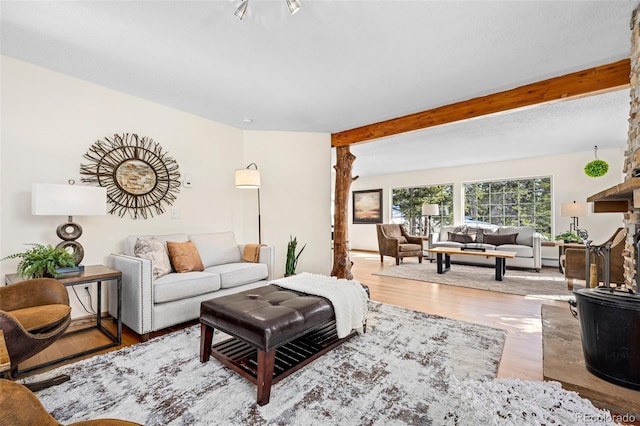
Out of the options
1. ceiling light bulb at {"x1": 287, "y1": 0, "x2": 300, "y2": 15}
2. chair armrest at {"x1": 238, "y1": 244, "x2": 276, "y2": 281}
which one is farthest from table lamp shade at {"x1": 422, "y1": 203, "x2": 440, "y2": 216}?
ceiling light bulb at {"x1": 287, "y1": 0, "x2": 300, "y2": 15}

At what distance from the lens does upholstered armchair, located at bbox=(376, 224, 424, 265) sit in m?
6.23

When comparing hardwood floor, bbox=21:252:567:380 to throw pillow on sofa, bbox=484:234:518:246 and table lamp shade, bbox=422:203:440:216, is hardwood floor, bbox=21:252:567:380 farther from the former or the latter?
table lamp shade, bbox=422:203:440:216

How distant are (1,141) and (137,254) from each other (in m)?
1.41

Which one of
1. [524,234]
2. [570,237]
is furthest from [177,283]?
[570,237]

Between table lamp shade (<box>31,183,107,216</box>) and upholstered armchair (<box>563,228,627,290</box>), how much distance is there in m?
5.45

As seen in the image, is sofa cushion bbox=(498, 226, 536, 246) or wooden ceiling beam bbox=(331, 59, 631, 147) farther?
sofa cushion bbox=(498, 226, 536, 246)

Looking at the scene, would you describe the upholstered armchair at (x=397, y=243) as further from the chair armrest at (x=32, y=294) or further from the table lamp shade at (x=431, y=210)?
the chair armrest at (x=32, y=294)

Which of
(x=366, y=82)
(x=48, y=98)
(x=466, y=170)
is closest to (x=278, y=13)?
(x=366, y=82)

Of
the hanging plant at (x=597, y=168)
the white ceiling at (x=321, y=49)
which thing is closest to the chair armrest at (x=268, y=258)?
the white ceiling at (x=321, y=49)

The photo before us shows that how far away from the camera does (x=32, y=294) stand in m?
1.89

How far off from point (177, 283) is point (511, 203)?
7167 mm

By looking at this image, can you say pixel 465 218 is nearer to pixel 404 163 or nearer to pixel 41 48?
pixel 404 163

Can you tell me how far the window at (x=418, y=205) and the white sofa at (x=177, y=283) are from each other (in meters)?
5.64

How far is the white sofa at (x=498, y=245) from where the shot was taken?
5.41 m
